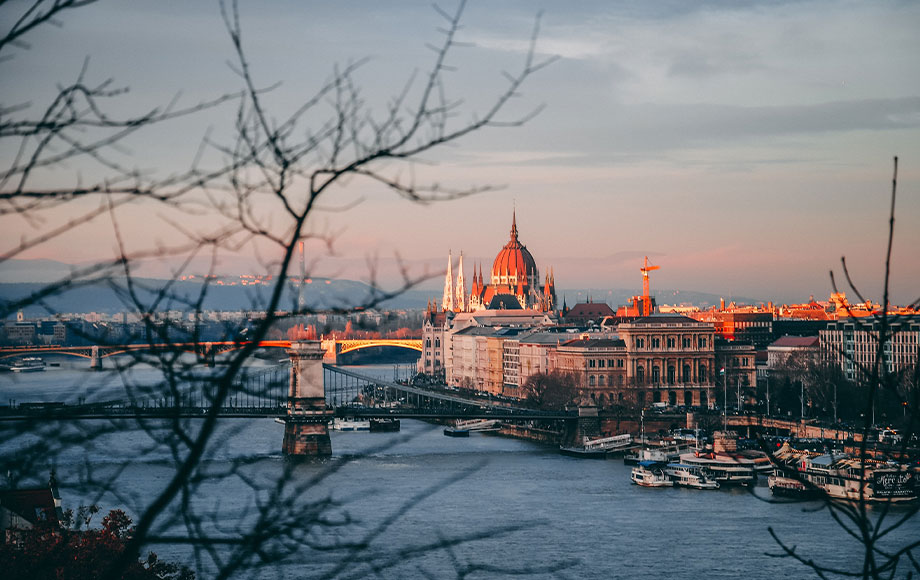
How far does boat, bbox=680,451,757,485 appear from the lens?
2566 cm

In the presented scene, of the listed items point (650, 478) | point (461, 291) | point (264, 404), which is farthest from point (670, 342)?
point (461, 291)

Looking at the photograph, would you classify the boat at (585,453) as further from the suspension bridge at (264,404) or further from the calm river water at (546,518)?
the calm river water at (546,518)

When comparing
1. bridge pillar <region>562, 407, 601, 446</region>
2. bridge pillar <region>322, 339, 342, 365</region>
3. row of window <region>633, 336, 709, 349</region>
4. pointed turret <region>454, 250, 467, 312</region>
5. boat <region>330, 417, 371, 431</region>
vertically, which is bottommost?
boat <region>330, 417, 371, 431</region>

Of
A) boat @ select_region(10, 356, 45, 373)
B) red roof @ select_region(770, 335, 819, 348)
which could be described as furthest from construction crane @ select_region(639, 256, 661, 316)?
boat @ select_region(10, 356, 45, 373)

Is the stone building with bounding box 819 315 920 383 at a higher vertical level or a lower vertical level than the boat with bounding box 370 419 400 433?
higher

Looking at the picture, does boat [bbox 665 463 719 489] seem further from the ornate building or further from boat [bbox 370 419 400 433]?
the ornate building

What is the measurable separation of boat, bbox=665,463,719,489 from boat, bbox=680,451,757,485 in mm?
184

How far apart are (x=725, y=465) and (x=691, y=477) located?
1096 millimetres

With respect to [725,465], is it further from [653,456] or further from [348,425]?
[348,425]

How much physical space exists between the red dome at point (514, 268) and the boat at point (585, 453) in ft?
136

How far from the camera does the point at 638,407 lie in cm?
3866

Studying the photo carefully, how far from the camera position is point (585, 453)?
31.2m

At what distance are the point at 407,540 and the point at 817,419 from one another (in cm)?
1958

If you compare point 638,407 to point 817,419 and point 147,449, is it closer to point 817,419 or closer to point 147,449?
point 817,419
